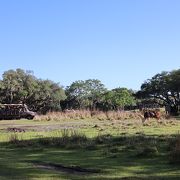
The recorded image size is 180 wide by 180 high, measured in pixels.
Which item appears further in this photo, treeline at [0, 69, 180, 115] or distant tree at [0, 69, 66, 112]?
distant tree at [0, 69, 66, 112]

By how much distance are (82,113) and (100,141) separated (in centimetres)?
3456

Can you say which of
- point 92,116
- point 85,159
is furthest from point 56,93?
point 85,159

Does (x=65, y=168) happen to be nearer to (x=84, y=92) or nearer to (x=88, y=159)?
(x=88, y=159)

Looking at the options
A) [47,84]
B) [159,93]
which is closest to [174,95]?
[159,93]

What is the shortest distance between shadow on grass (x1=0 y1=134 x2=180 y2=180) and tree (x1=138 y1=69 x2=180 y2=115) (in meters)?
56.0

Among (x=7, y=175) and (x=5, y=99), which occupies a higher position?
(x=5, y=99)

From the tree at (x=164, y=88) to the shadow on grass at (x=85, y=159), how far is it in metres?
56.0

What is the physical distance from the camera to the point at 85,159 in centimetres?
1488

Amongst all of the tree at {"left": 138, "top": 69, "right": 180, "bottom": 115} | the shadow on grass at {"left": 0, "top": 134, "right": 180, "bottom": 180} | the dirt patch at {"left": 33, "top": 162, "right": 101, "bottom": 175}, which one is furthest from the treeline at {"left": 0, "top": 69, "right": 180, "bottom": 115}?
the dirt patch at {"left": 33, "top": 162, "right": 101, "bottom": 175}

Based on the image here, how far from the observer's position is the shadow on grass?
1194 cm

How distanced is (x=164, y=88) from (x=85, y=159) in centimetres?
6996

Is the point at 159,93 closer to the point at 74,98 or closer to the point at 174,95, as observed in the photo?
the point at 174,95

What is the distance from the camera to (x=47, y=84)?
9594 cm

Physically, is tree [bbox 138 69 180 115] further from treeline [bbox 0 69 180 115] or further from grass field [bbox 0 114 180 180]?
grass field [bbox 0 114 180 180]
